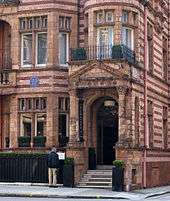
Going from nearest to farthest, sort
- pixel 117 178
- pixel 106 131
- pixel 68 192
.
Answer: pixel 68 192 < pixel 117 178 < pixel 106 131

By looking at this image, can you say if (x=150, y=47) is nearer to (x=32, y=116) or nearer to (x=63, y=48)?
(x=63, y=48)

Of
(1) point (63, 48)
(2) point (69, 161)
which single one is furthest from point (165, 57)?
(2) point (69, 161)

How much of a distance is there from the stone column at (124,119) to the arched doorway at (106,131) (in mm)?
2815

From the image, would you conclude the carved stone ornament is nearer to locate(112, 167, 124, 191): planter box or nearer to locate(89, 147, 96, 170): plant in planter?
locate(89, 147, 96, 170): plant in planter

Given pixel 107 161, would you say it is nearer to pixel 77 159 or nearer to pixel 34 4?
pixel 77 159

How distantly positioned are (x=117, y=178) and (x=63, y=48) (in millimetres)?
8597

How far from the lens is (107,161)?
35.1 meters

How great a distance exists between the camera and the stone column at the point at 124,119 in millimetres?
31609

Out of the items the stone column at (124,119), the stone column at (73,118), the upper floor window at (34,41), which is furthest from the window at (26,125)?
the stone column at (124,119)

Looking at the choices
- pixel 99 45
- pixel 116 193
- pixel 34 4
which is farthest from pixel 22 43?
pixel 116 193

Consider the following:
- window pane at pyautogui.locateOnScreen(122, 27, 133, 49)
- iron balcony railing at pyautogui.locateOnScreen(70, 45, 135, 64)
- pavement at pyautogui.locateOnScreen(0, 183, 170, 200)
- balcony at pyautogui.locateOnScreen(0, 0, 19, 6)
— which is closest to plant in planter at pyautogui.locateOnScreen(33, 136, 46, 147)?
pavement at pyautogui.locateOnScreen(0, 183, 170, 200)

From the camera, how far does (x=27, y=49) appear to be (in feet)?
118

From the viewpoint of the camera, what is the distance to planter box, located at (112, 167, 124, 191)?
101 feet

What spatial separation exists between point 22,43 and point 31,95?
9.87 ft
